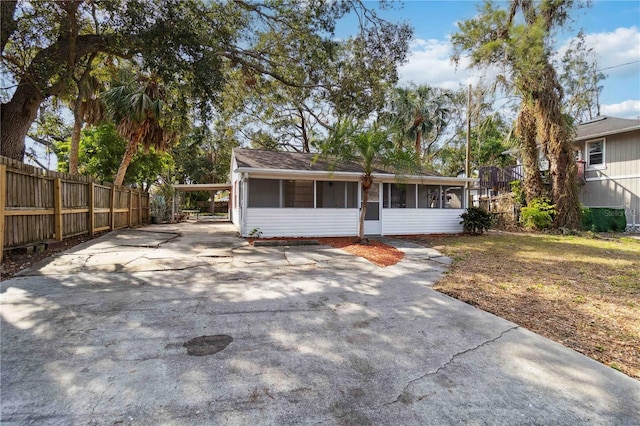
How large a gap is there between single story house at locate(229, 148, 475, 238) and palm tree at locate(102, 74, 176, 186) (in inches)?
165

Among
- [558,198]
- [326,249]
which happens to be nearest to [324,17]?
[326,249]

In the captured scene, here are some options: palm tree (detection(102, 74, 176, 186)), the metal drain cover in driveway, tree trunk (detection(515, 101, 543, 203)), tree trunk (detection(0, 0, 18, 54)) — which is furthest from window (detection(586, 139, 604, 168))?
tree trunk (detection(0, 0, 18, 54))

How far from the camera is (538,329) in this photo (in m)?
3.59

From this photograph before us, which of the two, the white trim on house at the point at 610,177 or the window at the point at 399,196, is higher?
the white trim on house at the point at 610,177

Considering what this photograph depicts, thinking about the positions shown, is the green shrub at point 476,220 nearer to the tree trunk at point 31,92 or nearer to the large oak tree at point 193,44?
the large oak tree at point 193,44

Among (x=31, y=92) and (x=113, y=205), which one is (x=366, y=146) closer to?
(x=31, y=92)

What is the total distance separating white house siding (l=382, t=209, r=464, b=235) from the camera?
13.2 meters

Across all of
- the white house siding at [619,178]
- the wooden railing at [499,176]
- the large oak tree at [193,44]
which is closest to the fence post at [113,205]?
the large oak tree at [193,44]

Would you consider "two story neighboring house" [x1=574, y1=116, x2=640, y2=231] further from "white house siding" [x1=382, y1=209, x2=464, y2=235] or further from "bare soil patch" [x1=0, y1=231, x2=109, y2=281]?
"bare soil patch" [x1=0, y1=231, x2=109, y2=281]

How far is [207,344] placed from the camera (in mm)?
2992

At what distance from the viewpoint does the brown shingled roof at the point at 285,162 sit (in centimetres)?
1195

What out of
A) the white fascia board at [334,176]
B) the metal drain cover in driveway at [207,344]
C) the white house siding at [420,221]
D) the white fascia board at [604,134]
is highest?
the white fascia board at [604,134]

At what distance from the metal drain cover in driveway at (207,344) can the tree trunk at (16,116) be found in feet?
27.3

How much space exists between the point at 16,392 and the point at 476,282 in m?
5.97
